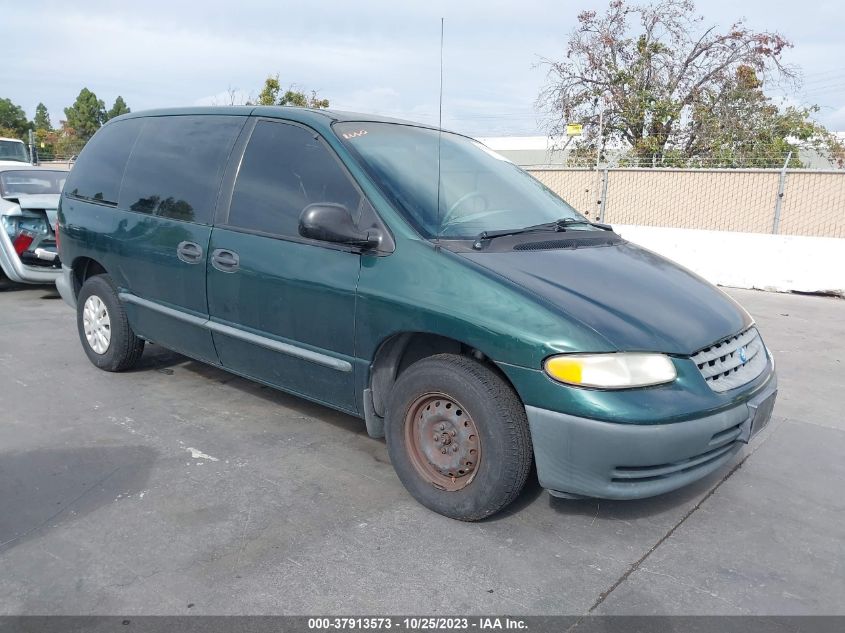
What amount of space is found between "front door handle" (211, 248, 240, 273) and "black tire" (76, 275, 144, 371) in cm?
126

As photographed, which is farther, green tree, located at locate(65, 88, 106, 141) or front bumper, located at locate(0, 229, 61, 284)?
green tree, located at locate(65, 88, 106, 141)

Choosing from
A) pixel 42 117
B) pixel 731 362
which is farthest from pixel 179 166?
pixel 42 117

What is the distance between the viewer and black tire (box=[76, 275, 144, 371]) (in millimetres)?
4926

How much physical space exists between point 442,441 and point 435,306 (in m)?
0.60

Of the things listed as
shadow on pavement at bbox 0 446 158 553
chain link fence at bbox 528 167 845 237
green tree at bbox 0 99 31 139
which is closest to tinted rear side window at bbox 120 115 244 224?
shadow on pavement at bbox 0 446 158 553

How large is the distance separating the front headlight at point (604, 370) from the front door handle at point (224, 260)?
1935 millimetres

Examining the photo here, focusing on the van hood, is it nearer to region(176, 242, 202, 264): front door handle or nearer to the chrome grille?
the chrome grille

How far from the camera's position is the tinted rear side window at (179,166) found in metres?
4.18

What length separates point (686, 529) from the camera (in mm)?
3184

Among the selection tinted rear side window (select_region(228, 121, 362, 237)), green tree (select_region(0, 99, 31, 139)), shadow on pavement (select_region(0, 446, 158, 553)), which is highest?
green tree (select_region(0, 99, 31, 139))

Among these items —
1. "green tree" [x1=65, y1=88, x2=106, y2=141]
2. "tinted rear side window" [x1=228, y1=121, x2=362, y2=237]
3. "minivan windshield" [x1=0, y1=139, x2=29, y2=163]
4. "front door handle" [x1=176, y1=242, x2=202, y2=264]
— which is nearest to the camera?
"tinted rear side window" [x1=228, y1=121, x2=362, y2=237]

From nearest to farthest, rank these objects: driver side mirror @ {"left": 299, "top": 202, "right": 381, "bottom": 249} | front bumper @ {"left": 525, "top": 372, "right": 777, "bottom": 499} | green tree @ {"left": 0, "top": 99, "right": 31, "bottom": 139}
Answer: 1. front bumper @ {"left": 525, "top": 372, "right": 777, "bottom": 499}
2. driver side mirror @ {"left": 299, "top": 202, "right": 381, "bottom": 249}
3. green tree @ {"left": 0, "top": 99, "right": 31, "bottom": 139}

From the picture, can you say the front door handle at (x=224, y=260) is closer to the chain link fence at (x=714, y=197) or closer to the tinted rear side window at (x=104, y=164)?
the tinted rear side window at (x=104, y=164)

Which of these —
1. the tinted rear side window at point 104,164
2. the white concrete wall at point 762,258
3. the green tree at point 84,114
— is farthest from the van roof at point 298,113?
the green tree at point 84,114
